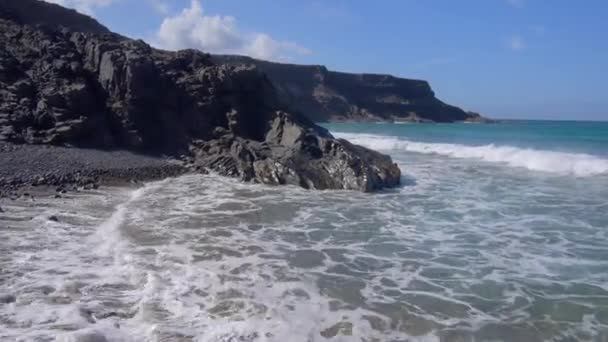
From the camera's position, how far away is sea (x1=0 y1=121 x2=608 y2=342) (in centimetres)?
640

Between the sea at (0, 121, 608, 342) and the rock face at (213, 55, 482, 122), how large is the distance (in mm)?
82471

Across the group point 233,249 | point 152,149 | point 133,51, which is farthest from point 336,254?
point 133,51

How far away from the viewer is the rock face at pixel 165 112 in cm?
1855

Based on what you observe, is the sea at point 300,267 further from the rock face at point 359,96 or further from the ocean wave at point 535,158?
the rock face at point 359,96

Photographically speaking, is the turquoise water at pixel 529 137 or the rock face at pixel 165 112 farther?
the turquoise water at pixel 529 137

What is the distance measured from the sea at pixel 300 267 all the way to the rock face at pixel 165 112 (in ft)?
9.15

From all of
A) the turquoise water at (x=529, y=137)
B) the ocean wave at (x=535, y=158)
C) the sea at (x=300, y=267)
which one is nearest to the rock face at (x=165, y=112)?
the sea at (x=300, y=267)

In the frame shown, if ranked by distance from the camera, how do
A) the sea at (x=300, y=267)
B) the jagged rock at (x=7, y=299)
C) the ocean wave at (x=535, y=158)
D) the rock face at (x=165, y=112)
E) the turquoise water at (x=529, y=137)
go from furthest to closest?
the turquoise water at (x=529, y=137), the ocean wave at (x=535, y=158), the rock face at (x=165, y=112), the jagged rock at (x=7, y=299), the sea at (x=300, y=267)

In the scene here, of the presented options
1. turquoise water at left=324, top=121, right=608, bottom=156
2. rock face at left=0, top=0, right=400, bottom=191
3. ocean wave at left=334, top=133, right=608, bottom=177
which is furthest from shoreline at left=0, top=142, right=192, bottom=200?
turquoise water at left=324, top=121, right=608, bottom=156

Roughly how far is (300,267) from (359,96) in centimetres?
10422

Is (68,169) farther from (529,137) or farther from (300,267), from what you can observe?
(529,137)

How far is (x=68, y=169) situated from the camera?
54.6 ft

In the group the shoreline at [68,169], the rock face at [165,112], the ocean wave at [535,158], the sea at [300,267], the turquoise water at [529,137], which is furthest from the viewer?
the turquoise water at [529,137]

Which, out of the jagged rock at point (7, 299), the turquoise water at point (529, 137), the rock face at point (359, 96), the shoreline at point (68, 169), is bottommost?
the jagged rock at point (7, 299)
